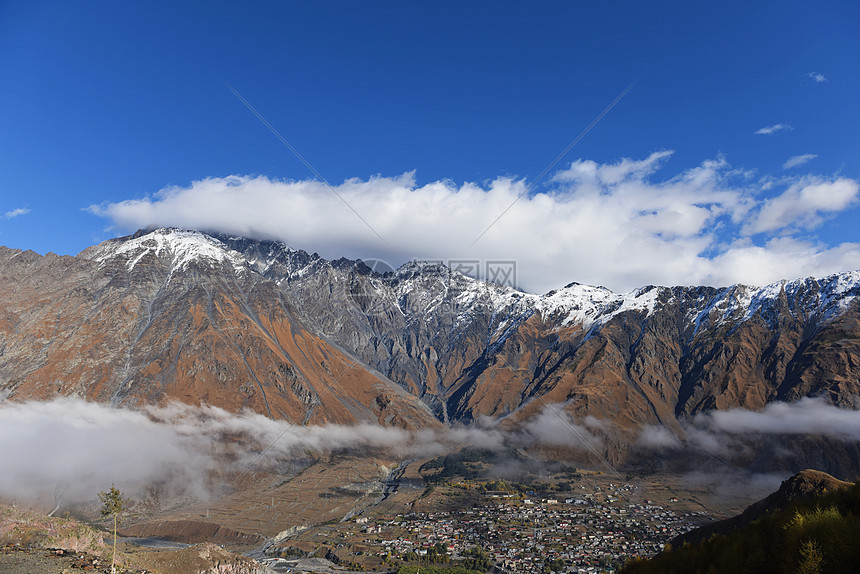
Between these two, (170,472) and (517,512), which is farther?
(170,472)

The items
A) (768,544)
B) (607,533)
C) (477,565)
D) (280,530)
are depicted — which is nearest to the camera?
(768,544)

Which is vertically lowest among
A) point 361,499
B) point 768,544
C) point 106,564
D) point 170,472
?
point 361,499

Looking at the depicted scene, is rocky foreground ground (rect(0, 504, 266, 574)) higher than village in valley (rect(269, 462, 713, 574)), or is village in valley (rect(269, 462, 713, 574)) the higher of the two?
rocky foreground ground (rect(0, 504, 266, 574))

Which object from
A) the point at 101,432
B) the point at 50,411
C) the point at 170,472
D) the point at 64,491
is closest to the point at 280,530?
the point at 170,472

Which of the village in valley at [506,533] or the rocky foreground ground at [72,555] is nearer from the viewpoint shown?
the rocky foreground ground at [72,555]

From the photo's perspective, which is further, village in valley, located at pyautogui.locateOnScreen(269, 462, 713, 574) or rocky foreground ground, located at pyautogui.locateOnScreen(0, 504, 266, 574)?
village in valley, located at pyautogui.locateOnScreen(269, 462, 713, 574)

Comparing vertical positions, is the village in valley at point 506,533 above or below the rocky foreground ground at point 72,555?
below

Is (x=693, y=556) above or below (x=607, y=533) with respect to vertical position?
above

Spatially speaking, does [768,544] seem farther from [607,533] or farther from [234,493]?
[234,493]

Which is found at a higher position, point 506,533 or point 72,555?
point 72,555

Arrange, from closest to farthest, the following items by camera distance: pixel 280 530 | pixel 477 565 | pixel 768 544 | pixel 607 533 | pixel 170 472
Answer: pixel 768 544
pixel 477 565
pixel 607 533
pixel 280 530
pixel 170 472

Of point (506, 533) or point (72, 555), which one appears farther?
point (506, 533)
